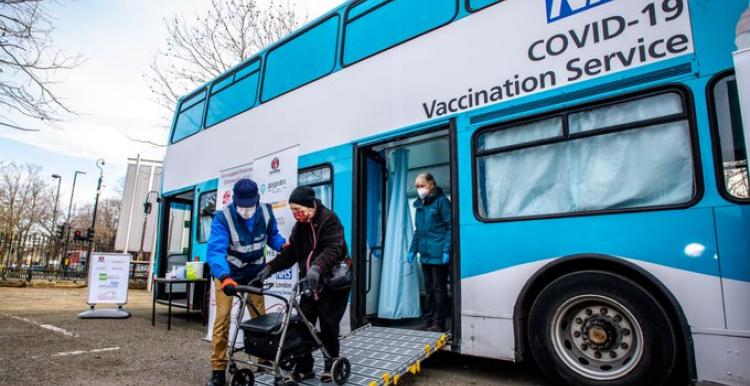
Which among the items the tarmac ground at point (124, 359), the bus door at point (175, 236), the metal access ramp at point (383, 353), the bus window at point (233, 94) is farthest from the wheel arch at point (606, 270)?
the bus door at point (175, 236)

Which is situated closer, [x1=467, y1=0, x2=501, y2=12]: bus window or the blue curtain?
[x1=467, y1=0, x2=501, y2=12]: bus window

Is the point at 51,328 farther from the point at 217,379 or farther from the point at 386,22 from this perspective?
the point at 386,22

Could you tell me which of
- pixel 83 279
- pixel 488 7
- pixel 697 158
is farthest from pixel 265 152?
pixel 83 279

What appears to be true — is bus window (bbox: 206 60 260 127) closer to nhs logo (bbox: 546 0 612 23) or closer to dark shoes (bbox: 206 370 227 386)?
dark shoes (bbox: 206 370 227 386)

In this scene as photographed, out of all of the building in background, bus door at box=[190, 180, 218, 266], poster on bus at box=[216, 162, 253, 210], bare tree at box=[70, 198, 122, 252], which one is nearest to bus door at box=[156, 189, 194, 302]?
bus door at box=[190, 180, 218, 266]

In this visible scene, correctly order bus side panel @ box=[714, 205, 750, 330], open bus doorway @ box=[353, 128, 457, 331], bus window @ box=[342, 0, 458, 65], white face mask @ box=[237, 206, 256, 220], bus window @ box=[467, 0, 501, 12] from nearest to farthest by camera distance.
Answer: bus side panel @ box=[714, 205, 750, 330] → white face mask @ box=[237, 206, 256, 220] → bus window @ box=[467, 0, 501, 12] → bus window @ box=[342, 0, 458, 65] → open bus doorway @ box=[353, 128, 457, 331]

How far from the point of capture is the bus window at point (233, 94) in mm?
6781

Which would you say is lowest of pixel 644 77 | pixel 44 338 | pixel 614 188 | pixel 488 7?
pixel 44 338

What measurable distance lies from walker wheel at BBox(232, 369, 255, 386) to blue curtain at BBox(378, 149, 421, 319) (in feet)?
7.20

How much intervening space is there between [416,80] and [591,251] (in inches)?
93.8

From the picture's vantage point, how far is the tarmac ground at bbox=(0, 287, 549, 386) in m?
3.85

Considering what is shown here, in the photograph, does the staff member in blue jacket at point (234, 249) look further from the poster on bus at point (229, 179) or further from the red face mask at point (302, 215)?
the poster on bus at point (229, 179)

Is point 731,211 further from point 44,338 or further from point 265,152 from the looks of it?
point 44,338

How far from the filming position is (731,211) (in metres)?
2.71
